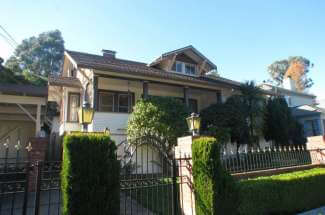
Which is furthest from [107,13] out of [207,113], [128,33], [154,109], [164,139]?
[207,113]

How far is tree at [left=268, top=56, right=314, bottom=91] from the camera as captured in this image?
1623 inches

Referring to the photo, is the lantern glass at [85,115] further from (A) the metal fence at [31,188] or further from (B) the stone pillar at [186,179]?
(B) the stone pillar at [186,179]

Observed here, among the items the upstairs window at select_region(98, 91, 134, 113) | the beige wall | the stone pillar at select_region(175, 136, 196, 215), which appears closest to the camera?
the stone pillar at select_region(175, 136, 196, 215)

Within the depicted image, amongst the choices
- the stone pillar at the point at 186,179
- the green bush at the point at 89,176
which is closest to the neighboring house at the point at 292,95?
the stone pillar at the point at 186,179

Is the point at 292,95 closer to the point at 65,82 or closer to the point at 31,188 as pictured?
the point at 65,82

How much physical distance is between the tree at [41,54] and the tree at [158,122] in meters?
34.1

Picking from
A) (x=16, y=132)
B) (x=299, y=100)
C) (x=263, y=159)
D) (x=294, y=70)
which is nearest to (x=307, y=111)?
(x=299, y=100)

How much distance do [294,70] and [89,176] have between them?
46.0m

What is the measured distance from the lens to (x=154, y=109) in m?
10.8

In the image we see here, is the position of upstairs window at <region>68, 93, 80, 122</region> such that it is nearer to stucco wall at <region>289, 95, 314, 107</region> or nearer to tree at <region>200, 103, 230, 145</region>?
tree at <region>200, 103, 230, 145</region>

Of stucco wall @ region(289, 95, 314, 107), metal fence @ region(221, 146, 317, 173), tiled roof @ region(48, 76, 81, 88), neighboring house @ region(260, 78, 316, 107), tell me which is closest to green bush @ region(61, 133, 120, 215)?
metal fence @ region(221, 146, 317, 173)

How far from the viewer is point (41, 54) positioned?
41406 millimetres

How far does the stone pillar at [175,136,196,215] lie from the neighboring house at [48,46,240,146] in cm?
591

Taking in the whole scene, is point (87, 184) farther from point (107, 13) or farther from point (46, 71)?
point (46, 71)
